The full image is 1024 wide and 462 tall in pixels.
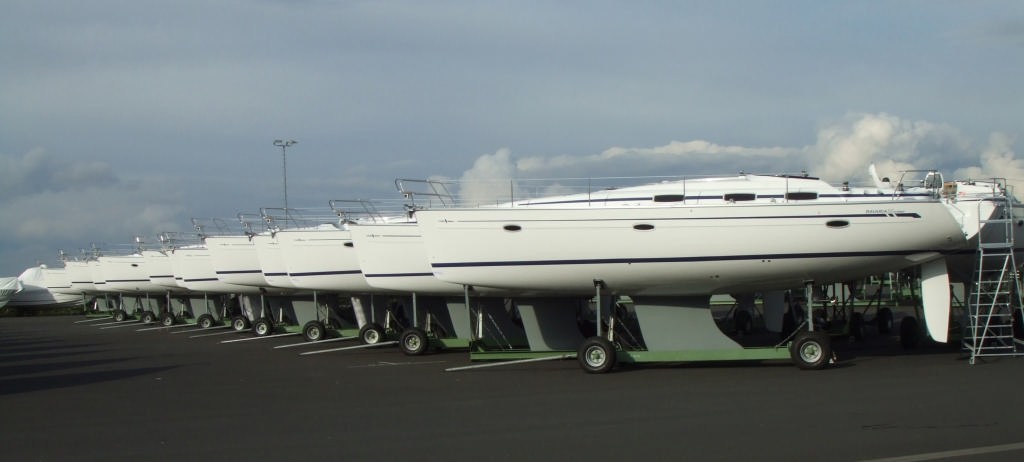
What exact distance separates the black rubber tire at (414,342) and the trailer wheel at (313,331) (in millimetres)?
6285

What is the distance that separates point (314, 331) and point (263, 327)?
4.16 metres

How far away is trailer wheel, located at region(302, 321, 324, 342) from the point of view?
91.0ft

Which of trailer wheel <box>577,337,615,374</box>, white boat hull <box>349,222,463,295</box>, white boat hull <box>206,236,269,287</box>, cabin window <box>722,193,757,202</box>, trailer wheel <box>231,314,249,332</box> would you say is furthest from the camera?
trailer wheel <box>231,314,249,332</box>

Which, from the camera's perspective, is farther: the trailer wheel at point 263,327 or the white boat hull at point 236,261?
the white boat hull at point 236,261

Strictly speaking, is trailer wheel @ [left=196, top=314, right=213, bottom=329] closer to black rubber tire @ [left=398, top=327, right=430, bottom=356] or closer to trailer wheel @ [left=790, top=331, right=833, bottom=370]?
black rubber tire @ [left=398, top=327, right=430, bottom=356]

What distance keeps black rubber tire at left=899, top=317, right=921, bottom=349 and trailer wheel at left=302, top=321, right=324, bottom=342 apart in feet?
50.7

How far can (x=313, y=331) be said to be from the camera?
91.4 ft

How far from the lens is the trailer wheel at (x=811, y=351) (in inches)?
630

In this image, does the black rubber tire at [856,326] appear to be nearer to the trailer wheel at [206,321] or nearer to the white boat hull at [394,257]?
the white boat hull at [394,257]

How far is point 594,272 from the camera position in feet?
56.2

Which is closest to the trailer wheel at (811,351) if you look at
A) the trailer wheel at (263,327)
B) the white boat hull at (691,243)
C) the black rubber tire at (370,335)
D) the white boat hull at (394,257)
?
the white boat hull at (691,243)

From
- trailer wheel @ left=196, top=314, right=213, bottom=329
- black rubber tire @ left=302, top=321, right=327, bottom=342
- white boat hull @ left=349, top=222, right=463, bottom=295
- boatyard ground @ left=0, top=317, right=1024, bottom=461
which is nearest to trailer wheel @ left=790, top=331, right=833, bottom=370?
boatyard ground @ left=0, top=317, right=1024, bottom=461

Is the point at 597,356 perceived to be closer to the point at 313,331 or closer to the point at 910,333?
the point at 910,333

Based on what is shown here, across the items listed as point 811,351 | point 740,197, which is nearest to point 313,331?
point 740,197
